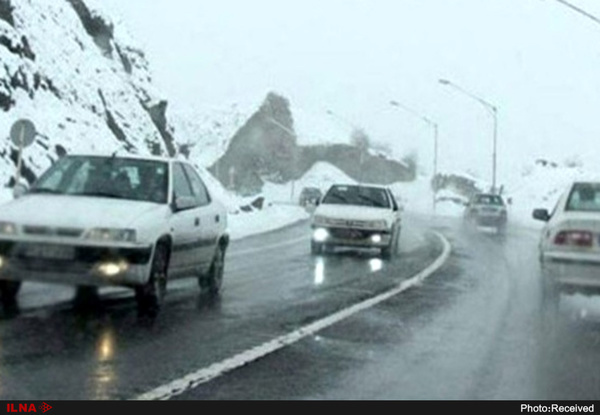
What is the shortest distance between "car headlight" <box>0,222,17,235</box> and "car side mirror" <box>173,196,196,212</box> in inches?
70.5

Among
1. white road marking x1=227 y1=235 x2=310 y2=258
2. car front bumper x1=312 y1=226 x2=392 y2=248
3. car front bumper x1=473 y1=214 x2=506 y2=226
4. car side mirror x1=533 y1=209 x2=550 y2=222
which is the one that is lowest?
car front bumper x1=473 y1=214 x2=506 y2=226

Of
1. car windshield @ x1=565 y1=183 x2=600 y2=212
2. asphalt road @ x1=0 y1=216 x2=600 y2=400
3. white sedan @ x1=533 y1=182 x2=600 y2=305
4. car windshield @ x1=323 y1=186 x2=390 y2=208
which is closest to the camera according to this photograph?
asphalt road @ x1=0 y1=216 x2=600 y2=400

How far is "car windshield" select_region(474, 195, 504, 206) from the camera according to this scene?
4972cm

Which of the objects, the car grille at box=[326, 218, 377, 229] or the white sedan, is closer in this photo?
the white sedan

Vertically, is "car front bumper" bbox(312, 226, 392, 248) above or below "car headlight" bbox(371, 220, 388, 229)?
below

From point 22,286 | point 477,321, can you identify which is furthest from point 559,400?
point 22,286

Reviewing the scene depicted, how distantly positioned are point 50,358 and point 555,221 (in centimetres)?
617

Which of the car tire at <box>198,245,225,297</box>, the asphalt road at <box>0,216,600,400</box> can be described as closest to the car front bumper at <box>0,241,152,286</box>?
the asphalt road at <box>0,216,600,400</box>

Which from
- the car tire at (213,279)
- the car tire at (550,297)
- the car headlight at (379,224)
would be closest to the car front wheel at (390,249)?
the car headlight at (379,224)

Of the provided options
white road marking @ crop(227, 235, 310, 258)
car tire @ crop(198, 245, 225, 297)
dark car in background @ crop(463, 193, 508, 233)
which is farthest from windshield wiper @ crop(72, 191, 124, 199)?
dark car in background @ crop(463, 193, 508, 233)

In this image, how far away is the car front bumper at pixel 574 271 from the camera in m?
11.9

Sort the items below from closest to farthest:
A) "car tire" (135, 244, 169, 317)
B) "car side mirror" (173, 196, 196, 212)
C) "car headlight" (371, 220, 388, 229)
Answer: "car tire" (135, 244, 169, 317) < "car side mirror" (173, 196, 196, 212) < "car headlight" (371, 220, 388, 229)

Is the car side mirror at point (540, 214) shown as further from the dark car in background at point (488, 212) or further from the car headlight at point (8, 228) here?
the dark car in background at point (488, 212)

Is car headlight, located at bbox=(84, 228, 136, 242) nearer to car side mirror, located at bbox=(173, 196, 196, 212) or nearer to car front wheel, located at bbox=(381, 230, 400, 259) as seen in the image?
car side mirror, located at bbox=(173, 196, 196, 212)
